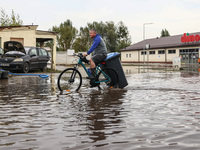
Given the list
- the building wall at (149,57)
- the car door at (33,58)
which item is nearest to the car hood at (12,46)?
the car door at (33,58)

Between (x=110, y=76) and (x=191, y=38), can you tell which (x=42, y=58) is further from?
(x=191, y=38)

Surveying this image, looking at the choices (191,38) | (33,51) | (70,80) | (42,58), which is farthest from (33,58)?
(191,38)

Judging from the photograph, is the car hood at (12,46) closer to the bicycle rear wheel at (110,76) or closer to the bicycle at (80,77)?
the bicycle at (80,77)

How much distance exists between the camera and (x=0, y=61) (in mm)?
17000

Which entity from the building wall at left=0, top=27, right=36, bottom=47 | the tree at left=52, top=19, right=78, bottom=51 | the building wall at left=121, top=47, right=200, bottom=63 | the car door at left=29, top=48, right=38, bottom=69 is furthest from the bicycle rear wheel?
the tree at left=52, top=19, right=78, bottom=51

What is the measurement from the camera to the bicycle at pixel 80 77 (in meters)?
8.86

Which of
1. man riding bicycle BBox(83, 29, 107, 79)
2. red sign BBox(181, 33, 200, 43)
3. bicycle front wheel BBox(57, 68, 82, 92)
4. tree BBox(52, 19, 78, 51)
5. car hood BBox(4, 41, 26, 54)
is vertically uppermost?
tree BBox(52, 19, 78, 51)

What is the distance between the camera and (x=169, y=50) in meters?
57.2

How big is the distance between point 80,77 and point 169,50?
50.2 metres

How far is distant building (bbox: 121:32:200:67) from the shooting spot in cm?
5167

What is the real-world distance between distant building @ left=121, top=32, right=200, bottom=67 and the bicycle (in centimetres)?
4351

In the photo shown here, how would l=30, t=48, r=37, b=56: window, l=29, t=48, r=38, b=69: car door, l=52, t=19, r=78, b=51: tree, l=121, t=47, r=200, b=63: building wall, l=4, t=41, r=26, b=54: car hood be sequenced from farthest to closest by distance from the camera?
l=52, t=19, r=78, b=51: tree
l=121, t=47, r=200, b=63: building wall
l=30, t=48, r=37, b=56: window
l=29, t=48, r=38, b=69: car door
l=4, t=41, r=26, b=54: car hood

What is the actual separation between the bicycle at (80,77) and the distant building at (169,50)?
43506 mm

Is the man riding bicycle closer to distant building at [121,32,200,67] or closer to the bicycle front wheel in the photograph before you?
the bicycle front wheel
